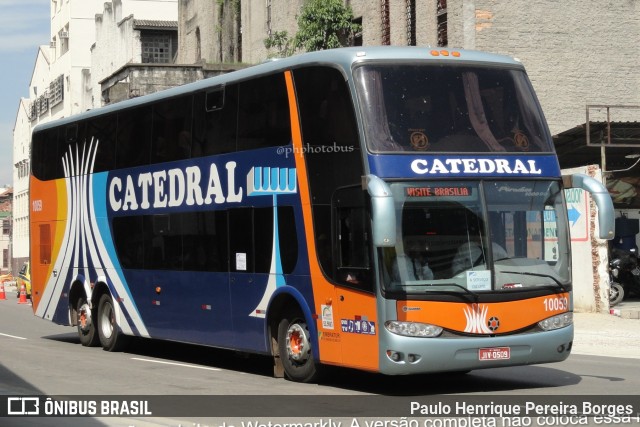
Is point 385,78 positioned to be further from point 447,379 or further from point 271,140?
point 447,379

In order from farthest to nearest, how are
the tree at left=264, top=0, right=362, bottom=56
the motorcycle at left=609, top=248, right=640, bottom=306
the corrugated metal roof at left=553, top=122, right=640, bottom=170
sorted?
the tree at left=264, top=0, right=362, bottom=56, the motorcycle at left=609, top=248, right=640, bottom=306, the corrugated metal roof at left=553, top=122, right=640, bottom=170

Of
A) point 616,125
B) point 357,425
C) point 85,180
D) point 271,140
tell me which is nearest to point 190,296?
point 271,140

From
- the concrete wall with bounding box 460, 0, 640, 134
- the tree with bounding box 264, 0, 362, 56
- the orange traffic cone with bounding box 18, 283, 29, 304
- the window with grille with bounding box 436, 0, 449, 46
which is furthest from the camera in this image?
the orange traffic cone with bounding box 18, 283, 29, 304

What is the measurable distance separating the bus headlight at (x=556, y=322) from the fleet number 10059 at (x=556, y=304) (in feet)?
0.28

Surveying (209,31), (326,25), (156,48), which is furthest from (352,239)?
(156,48)

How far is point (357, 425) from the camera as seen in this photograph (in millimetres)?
10734

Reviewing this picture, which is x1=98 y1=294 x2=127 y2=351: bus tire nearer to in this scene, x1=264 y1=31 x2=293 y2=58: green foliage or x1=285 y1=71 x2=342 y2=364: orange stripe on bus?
x1=285 y1=71 x2=342 y2=364: orange stripe on bus

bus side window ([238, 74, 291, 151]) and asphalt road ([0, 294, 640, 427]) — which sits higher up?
bus side window ([238, 74, 291, 151])

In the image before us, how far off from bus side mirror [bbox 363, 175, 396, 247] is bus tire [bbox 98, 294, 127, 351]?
8715 millimetres

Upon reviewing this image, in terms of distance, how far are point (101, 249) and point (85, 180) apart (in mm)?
1439

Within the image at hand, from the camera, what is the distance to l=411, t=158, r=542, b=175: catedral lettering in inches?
514

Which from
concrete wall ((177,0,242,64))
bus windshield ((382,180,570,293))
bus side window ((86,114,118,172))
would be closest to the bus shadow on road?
bus windshield ((382,180,570,293))

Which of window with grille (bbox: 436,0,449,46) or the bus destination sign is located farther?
window with grille (bbox: 436,0,449,46)

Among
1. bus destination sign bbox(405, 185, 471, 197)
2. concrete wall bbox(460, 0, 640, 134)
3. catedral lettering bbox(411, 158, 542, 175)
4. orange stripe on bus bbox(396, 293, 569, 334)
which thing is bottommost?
orange stripe on bus bbox(396, 293, 569, 334)
